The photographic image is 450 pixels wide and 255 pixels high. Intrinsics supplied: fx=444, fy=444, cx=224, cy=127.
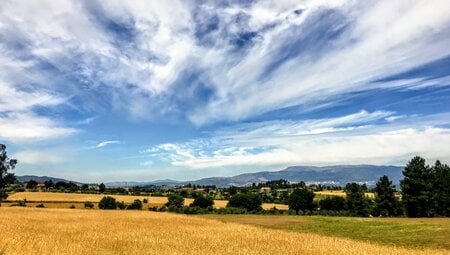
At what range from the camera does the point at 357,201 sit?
104875 mm

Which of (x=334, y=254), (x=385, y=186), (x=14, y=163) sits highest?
(x=14, y=163)

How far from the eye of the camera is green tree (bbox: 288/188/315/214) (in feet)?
404

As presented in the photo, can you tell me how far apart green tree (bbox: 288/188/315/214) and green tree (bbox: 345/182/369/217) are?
51.6ft

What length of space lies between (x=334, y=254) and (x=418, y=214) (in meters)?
75.1

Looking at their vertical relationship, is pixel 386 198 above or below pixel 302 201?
above

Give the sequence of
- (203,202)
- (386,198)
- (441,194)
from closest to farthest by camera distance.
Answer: (441,194), (386,198), (203,202)

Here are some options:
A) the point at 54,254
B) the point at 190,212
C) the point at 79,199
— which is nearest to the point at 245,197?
the point at 190,212

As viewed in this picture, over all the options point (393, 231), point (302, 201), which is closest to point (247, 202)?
point (302, 201)

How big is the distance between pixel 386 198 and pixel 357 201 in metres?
10.4

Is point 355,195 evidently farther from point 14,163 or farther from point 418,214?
point 14,163

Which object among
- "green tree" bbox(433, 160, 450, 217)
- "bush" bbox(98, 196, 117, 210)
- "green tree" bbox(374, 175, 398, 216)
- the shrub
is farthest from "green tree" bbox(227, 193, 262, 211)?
→ "green tree" bbox(433, 160, 450, 217)

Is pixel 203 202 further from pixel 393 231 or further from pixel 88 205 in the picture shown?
pixel 393 231

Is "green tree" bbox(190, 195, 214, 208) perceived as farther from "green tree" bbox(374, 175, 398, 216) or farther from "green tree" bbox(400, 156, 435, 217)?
"green tree" bbox(400, 156, 435, 217)

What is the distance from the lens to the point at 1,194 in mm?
107938
